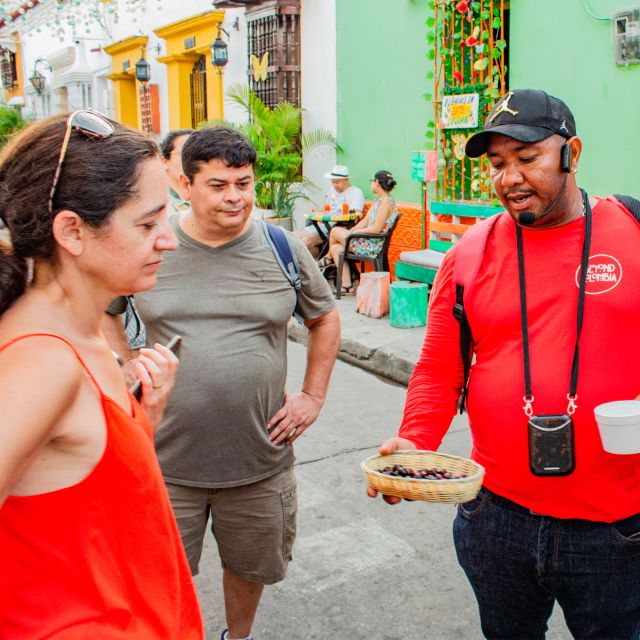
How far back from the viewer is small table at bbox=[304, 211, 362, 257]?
11.0 metres

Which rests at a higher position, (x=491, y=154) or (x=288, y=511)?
(x=491, y=154)

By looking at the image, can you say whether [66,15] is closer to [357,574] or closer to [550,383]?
[357,574]

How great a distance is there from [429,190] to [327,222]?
6.17 ft

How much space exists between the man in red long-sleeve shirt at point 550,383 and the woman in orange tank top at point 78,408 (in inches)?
35.3

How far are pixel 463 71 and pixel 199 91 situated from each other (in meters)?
8.58

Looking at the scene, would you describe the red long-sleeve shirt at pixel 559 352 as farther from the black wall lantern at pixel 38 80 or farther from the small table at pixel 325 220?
the black wall lantern at pixel 38 80

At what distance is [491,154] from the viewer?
7.44 ft

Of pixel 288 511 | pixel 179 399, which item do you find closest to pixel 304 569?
pixel 288 511

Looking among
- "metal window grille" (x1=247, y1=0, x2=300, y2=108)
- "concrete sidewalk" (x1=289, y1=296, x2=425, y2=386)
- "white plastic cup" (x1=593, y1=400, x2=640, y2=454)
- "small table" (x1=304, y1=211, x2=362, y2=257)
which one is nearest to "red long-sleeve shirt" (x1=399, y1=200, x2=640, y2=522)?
"white plastic cup" (x1=593, y1=400, x2=640, y2=454)

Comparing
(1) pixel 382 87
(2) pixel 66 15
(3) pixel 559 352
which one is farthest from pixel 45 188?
(2) pixel 66 15

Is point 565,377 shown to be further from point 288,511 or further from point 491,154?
point 288,511

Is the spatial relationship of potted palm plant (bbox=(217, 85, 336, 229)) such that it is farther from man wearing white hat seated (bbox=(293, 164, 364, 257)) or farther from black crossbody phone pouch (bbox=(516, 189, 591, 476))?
black crossbody phone pouch (bbox=(516, 189, 591, 476))

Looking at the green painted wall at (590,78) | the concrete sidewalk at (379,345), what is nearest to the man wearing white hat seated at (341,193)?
the concrete sidewalk at (379,345)

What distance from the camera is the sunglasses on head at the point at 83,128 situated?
154 cm
